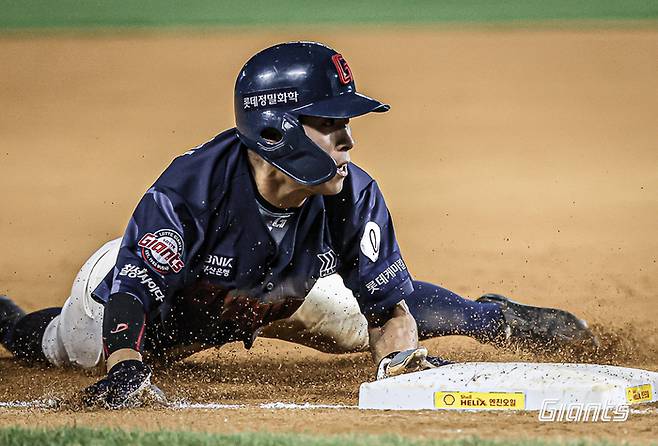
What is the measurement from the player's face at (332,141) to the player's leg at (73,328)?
111cm

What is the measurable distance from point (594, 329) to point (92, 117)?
719cm

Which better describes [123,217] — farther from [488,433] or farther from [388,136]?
[488,433]

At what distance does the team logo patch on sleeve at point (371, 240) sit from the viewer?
3.98 metres

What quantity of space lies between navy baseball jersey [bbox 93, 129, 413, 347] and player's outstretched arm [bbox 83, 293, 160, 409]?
50 mm

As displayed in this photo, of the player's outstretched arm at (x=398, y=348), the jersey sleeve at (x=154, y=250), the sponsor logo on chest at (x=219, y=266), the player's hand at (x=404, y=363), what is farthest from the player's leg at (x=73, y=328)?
the player's hand at (x=404, y=363)

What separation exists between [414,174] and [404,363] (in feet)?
17.4

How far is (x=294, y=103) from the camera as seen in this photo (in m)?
3.70

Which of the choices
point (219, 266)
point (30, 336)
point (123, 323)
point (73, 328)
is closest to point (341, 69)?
point (219, 266)

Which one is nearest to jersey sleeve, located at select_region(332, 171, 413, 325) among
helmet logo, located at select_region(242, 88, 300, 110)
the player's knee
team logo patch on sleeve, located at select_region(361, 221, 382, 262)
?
team logo patch on sleeve, located at select_region(361, 221, 382, 262)

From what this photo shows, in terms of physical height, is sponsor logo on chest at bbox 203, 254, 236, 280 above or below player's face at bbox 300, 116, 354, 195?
below

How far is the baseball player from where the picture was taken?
361 centimetres

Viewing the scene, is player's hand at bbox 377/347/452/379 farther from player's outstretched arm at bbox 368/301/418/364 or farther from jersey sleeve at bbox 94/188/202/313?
jersey sleeve at bbox 94/188/202/313

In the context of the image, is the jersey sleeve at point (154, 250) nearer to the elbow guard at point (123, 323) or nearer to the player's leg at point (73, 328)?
the elbow guard at point (123, 323)

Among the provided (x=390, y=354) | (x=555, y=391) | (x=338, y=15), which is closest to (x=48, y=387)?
(x=390, y=354)
